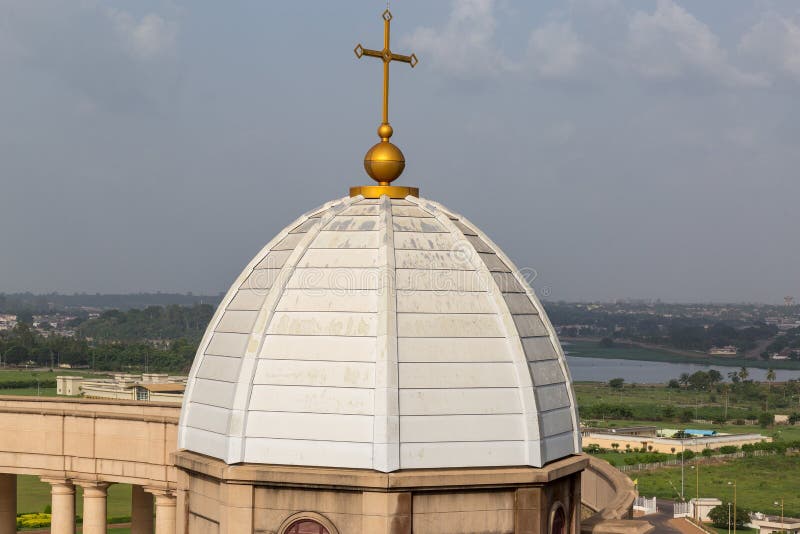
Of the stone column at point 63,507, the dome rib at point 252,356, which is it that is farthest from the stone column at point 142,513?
the dome rib at point 252,356

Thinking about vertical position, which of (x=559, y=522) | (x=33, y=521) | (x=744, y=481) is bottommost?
(x=744, y=481)

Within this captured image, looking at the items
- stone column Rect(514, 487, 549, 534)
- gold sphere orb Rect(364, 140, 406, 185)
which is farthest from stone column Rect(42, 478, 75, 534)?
stone column Rect(514, 487, 549, 534)

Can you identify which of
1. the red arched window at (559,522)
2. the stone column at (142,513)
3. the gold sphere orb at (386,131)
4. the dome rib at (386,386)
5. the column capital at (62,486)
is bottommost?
the stone column at (142,513)

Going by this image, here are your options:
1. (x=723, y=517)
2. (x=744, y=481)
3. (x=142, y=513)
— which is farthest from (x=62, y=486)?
(x=744, y=481)

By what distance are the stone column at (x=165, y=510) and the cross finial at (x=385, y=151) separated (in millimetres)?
14270

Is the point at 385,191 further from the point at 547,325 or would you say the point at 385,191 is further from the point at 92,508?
the point at 92,508

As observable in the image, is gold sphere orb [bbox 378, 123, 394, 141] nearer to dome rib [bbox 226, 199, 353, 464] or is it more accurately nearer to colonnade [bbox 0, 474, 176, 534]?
dome rib [bbox 226, 199, 353, 464]

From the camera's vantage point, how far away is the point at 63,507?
3634cm

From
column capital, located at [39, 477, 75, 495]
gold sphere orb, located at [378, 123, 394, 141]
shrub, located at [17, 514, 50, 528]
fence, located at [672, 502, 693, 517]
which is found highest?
gold sphere orb, located at [378, 123, 394, 141]

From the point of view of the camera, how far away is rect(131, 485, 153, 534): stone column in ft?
122

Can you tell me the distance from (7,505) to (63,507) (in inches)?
125

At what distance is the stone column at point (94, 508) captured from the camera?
35.9 meters

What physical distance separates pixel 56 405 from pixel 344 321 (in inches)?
901

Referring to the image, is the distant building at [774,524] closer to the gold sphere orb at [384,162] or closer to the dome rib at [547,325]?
the dome rib at [547,325]
